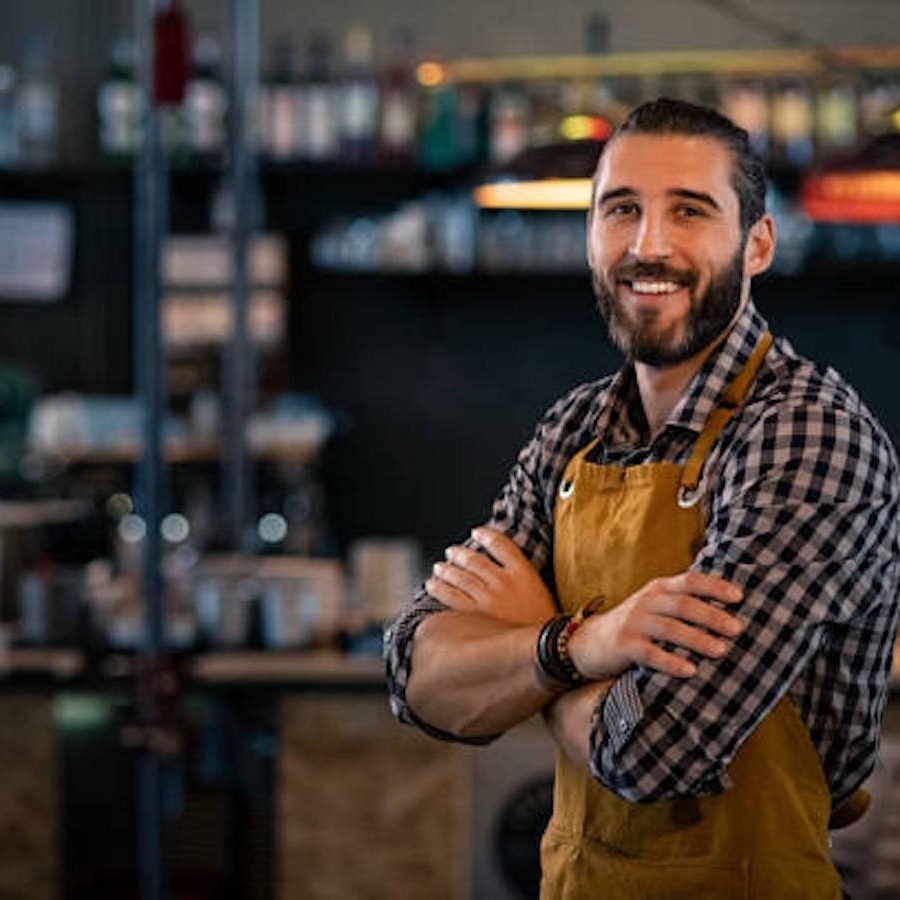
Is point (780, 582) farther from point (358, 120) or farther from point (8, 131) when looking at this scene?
point (8, 131)

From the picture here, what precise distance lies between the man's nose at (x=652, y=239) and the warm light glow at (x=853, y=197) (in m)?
3.68

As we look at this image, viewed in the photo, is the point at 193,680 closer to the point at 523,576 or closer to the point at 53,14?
the point at 523,576

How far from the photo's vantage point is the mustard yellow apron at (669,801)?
80.4 inches

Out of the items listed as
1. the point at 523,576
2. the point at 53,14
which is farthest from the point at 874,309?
the point at 523,576

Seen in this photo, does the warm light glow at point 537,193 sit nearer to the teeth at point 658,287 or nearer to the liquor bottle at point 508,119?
the teeth at point 658,287

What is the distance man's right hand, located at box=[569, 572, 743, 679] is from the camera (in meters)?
1.97

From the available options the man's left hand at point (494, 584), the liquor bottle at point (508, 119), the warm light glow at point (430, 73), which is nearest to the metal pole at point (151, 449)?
the man's left hand at point (494, 584)

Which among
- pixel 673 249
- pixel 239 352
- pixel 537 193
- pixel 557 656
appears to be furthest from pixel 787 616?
pixel 239 352

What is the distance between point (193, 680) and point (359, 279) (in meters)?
4.00

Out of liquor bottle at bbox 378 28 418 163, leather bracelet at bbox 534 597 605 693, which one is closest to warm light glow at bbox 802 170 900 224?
liquor bottle at bbox 378 28 418 163

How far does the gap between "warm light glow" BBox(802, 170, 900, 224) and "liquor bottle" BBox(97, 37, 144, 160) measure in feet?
11.6

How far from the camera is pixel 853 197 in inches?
241

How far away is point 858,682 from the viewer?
6.71 feet

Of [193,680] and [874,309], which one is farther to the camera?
[874,309]
